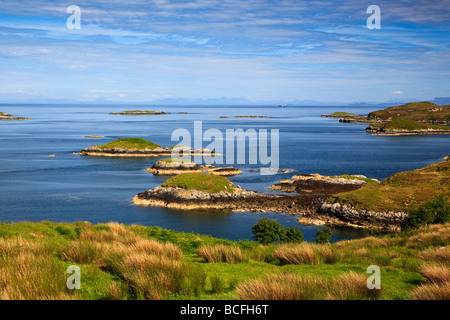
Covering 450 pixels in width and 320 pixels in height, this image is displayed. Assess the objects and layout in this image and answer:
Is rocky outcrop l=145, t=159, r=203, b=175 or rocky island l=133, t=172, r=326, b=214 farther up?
rocky outcrop l=145, t=159, r=203, b=175

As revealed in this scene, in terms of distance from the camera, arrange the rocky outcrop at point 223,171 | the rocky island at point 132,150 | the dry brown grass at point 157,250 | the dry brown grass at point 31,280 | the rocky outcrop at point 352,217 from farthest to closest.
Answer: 1. the rocky island at point 132,150
2. the rocky outcrop at point 223,171
3. the rocky outcrop at point 352,217
4. the dry brown grass at point 157,250
5. the dry brown grass at point 31,280

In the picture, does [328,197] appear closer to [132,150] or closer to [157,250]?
[157,250]

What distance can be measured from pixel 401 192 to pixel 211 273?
43424 mm

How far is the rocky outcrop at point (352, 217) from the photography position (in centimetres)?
4466

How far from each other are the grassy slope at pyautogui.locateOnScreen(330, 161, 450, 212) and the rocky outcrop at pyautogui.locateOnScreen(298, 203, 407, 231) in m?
0.89

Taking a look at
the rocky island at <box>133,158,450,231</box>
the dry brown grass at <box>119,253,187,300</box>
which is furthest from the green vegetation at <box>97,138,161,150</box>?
the dry brown grass at <box>119,253,187,300</box>

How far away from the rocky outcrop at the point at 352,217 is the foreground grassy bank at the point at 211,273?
30855 millimetres

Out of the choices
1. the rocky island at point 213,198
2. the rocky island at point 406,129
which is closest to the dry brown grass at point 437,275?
the rocky island at point 213,198

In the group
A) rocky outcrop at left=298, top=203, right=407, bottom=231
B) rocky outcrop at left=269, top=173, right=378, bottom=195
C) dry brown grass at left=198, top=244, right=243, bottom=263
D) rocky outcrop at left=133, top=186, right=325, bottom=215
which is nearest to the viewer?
dry brown grass at left=198, top=244, right=243, bottom=263

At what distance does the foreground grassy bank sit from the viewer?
8.52 metres

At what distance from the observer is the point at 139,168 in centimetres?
8950

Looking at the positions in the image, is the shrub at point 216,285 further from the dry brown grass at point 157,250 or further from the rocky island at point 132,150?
the rocky island at point 132,150

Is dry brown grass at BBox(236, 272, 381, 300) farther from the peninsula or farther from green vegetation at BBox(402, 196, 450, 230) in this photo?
the peninsula

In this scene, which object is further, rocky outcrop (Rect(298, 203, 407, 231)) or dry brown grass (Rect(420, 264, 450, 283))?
rocky outcrop (Rect(298, 203, 407, 231))
